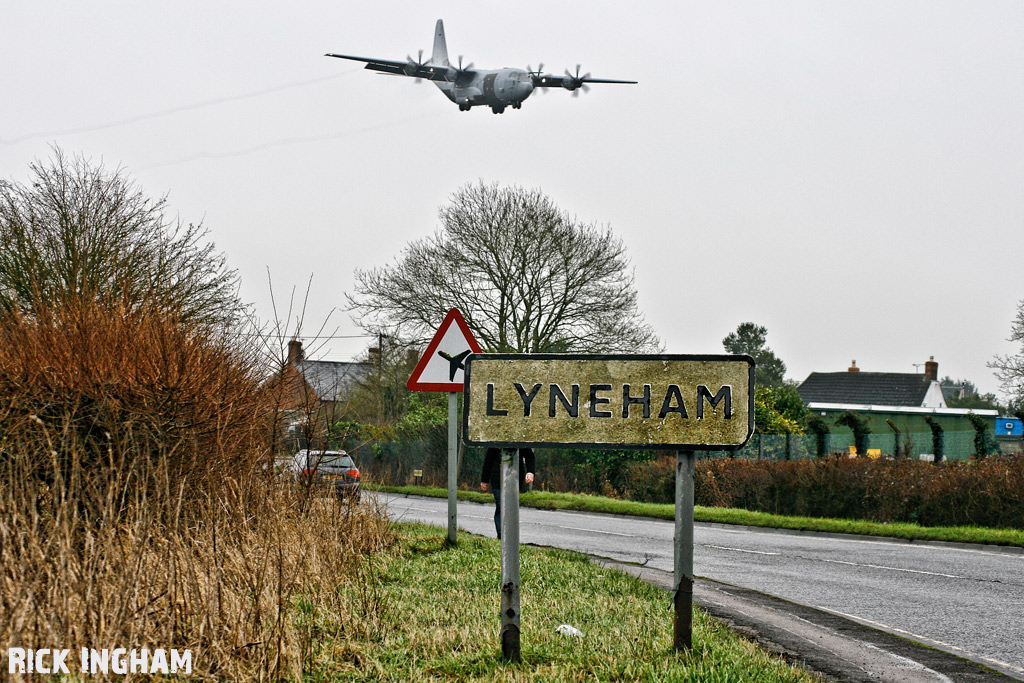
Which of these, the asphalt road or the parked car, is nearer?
the asphalt road

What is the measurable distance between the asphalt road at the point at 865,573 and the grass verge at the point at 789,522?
60cm

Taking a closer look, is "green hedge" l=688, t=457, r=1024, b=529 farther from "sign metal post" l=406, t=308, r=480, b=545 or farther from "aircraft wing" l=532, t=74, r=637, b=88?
"aircraft wing" l=532, t=74, r=637, b=88

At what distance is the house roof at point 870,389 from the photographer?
7062 centimetres

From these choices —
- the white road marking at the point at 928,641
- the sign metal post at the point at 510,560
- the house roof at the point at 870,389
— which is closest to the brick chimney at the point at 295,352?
the sign metal post at the point at 510,560

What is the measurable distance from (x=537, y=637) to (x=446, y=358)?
16.8 ft

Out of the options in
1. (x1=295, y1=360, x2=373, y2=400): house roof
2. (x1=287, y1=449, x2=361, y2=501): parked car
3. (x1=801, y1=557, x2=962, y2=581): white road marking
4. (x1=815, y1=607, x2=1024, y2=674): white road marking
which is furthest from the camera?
(x1=801, y1=557, x2=962, y2=581): white road marking

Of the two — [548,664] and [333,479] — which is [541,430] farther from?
[333,479]

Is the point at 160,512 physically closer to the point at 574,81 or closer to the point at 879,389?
the point at 574,81

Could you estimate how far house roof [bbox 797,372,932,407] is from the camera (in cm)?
7062

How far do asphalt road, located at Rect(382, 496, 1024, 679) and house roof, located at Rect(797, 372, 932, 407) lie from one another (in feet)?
182

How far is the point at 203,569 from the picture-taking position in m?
5.87

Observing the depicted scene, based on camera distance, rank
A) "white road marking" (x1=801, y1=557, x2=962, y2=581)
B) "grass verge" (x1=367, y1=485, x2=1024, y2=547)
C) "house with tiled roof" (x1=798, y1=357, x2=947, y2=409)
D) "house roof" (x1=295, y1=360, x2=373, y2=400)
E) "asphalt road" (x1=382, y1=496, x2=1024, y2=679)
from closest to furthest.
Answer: "asphalt road" (x1=382, y1=496, x2=1024, y2=679) < "house roof" (x1=295, y1=360, x2=373, y2=400) < "white road marking" (x1=801, y1=557, x2=962, y2=581) < "grass verge" (x1=367, y1=485, x2=1024, y2=547) < "house with tiled roof" (x1=798, y1=357, x2=947, y2=409)

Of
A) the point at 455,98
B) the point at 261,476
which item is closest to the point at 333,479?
the point at 261,476

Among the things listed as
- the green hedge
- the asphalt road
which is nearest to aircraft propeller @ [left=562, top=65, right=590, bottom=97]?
the green hedge
